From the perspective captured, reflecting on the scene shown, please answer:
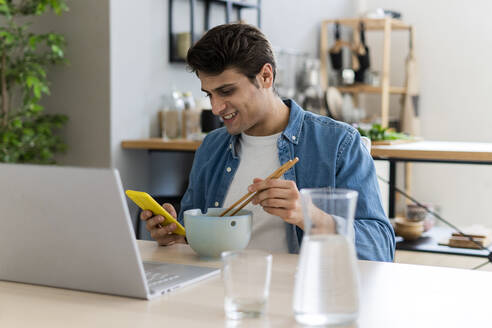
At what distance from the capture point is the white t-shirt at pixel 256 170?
1.60m

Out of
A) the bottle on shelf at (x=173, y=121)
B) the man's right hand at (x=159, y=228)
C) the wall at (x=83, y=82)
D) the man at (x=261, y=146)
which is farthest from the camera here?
the bottle on shelf at (x=173, y=121)

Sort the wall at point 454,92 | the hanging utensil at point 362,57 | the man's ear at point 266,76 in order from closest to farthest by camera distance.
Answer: the man's ear at point 266,76 → the hanging utensil at point 362,57 → the wall at point 454,92

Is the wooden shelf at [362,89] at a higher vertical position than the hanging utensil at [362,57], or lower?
lower

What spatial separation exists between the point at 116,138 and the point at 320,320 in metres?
2.55

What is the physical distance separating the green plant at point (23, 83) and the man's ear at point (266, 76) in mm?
1394

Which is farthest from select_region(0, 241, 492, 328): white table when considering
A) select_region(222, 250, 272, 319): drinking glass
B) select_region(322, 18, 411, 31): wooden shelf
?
select_region(322, 18, 411, 31): wooden shelf

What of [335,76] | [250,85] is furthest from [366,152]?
[335,76]

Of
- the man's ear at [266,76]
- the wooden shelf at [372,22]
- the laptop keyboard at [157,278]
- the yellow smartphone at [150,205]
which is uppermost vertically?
the wooden shelf at [372,22]

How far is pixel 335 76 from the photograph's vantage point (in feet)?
16.8

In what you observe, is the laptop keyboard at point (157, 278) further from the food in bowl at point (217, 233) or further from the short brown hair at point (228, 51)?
the short brown hair at point (228, 51)

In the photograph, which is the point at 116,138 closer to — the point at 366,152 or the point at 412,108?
the point at 366,152

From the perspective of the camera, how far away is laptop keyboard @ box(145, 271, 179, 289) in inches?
41.3

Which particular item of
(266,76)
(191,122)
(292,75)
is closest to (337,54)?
(292,75)

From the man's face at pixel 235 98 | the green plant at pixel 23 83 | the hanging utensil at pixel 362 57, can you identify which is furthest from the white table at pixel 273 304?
the hanging utensil at pixel 362 57
